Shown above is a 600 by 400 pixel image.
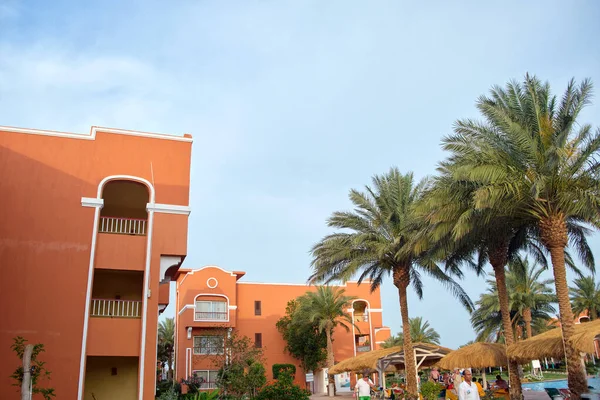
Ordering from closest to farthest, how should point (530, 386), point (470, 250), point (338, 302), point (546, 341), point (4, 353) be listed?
point (4, 353) → point (546, 341) → point (470, 250) → point (530, 386) → point (338, 302)

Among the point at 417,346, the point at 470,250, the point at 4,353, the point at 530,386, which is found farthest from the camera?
the point at 530,386

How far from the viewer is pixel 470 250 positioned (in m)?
21.4

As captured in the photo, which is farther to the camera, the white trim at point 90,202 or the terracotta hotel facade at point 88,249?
the white trim at point 90,202

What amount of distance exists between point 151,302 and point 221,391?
6772 mm

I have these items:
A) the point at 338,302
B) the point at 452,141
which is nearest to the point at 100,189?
the point at 452,141

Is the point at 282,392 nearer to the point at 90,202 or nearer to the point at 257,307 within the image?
the point at 90,202

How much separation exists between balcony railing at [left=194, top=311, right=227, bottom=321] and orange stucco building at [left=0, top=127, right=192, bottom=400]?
72.7ft

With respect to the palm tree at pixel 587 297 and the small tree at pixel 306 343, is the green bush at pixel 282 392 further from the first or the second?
the palm tree at pixel 587 297

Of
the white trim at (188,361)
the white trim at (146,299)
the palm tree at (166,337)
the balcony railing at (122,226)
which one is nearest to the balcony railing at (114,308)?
the white trim at (146,299)

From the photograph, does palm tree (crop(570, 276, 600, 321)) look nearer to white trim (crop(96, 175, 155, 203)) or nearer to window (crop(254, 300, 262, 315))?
window (crop(254, 300, 262, 315))

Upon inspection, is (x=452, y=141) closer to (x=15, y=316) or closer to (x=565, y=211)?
(x=565, y=211)

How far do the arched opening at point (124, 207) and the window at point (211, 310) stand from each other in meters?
21.5

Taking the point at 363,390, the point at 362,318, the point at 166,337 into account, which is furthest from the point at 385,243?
the point at 166,337

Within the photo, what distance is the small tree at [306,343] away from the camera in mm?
43062
